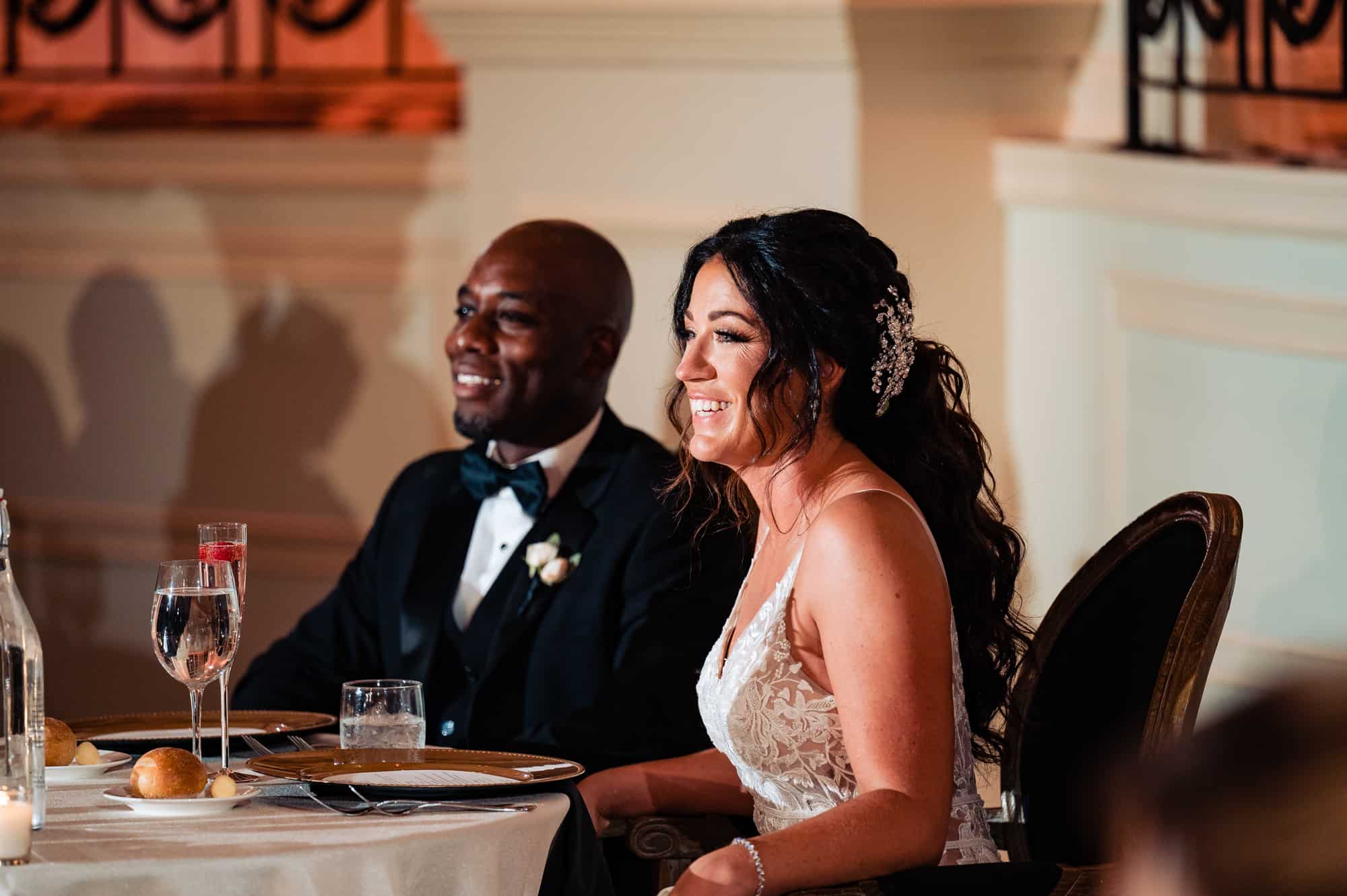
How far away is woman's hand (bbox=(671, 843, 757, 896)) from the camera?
189cm

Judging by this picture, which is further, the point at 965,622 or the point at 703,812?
the point at 703,812

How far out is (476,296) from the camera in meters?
3.11

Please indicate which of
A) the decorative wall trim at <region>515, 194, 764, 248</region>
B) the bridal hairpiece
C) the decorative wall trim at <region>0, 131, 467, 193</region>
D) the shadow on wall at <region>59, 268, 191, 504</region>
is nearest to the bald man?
the bridal hairpiece

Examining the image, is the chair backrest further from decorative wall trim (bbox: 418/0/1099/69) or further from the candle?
decorative wall trim (bbox: 418/0/1099/69)

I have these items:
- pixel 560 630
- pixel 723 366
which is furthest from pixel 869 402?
pixel 560 630

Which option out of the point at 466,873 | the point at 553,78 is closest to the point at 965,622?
the point at 466,873

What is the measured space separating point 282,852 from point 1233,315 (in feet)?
7.57

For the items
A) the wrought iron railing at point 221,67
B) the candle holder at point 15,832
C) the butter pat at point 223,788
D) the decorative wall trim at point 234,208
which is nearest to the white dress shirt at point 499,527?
the butter pat at point 223,788

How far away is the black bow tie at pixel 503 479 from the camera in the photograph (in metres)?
2.96

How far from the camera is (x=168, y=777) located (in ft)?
6.17

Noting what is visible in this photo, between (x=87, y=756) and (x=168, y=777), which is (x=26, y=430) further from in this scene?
(x=168, y=777)

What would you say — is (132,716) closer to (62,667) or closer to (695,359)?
(695,359)

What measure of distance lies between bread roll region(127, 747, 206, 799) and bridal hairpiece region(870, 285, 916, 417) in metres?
0.90

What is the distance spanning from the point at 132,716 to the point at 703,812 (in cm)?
75
